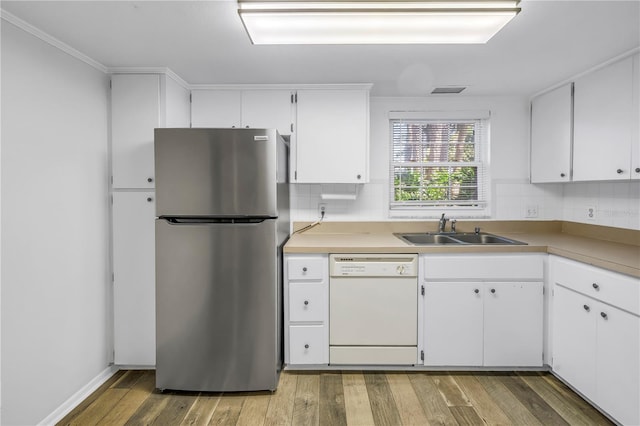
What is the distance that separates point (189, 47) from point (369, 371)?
2.40 m

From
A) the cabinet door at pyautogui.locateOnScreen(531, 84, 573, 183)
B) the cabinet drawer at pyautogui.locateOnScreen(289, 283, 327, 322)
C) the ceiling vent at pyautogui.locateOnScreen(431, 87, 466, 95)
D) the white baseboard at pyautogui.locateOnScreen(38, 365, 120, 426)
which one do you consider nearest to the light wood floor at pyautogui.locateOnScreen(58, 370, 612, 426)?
the white baseboard at pyautogui.locateOnScreen(38, 365, 120, 426)

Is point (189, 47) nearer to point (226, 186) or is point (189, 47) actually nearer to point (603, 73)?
point (226, 186)

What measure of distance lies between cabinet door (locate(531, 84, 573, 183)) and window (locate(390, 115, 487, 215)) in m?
0.41

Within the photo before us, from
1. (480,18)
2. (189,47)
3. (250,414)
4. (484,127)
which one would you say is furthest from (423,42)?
(250,414)

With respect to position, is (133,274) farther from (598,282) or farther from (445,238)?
(598,282)

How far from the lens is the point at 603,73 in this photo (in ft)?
7.57

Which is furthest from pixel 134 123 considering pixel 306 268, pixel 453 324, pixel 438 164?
pixel 453 324

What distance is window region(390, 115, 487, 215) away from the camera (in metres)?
3.18

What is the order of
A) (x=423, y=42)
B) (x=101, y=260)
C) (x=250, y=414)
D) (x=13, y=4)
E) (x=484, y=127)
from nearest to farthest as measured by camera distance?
(x=13, y=4)
(x=423, y=42)
(x=250, y=414)
(x=101, y=260)
(x=484, y=127)

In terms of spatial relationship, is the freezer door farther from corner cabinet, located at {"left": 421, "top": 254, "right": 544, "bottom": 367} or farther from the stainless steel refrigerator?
corner cabinet, located at {"left": 421, "top": 254, "right": 544, "bottom": 367}

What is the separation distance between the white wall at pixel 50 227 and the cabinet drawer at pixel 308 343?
1291mm

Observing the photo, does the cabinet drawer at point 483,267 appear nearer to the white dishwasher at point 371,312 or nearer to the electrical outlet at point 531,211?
the white dishwasher at point 371,312

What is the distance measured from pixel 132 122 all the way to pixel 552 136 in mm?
3151

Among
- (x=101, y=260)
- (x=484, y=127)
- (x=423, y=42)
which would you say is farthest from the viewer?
(x=484, y=127)
